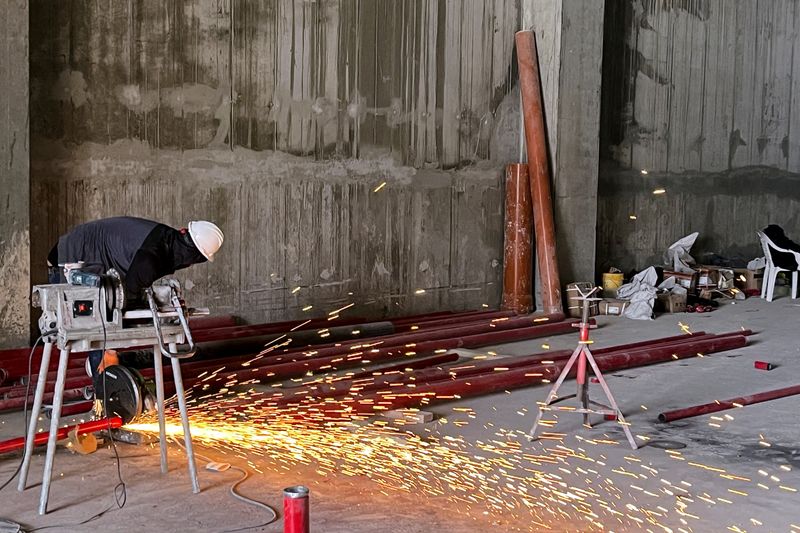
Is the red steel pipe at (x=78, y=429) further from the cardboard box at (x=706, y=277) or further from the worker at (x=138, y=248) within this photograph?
the cardboard box at (x=706, y=277)

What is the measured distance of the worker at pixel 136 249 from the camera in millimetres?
4582

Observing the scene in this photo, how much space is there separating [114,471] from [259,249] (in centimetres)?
375

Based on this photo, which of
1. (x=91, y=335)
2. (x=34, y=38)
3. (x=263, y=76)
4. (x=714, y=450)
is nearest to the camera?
(x=91, y=335)

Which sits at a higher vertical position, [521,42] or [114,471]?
[521,42]

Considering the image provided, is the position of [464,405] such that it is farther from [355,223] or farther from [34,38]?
[34,38]

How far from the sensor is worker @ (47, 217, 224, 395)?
458cm

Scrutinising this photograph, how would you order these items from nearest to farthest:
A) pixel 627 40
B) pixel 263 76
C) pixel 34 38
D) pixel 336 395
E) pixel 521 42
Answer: pixel 336 395
pixel 34 38
pixel 263 76
pixel 521 42
pixel 627 40

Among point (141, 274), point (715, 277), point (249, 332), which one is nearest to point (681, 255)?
point (715, 277)

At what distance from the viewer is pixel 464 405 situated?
617 centimetres

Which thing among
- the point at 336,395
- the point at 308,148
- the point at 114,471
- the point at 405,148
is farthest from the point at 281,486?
the point at 405,148

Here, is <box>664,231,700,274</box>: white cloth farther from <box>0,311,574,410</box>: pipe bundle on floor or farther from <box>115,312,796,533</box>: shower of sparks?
<box>115,312,796,533</box>: shower of sparks

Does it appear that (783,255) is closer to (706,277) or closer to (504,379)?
(706,277)

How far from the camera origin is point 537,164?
987 centimetres

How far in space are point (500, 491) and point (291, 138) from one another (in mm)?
4513
